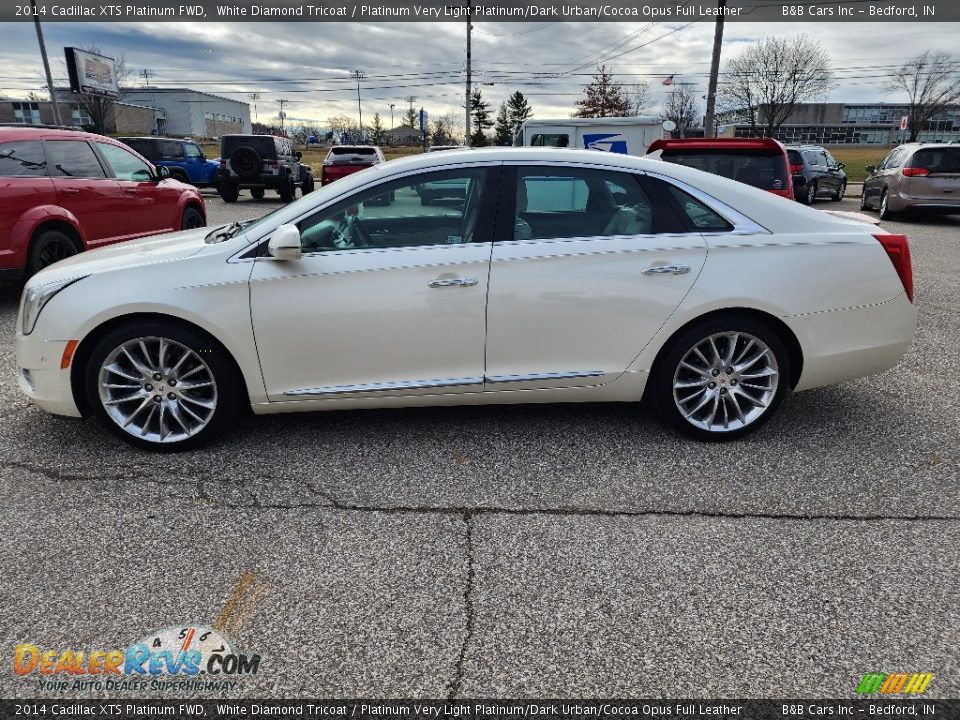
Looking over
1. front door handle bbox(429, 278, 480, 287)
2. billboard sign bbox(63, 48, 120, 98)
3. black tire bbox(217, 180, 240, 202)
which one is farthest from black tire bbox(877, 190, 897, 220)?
billboard sign bbox(63, 48, 120, 98)

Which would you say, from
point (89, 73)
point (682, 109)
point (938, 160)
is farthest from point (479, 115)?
point (938, 160)

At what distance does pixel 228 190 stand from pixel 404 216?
740 inches

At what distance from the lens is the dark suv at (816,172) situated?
17938 mm

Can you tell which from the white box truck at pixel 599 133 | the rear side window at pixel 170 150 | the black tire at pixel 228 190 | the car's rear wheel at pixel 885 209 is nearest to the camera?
the car's rear wheel at pixel 885 209

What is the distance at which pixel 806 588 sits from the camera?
2.55m

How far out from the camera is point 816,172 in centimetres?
1869

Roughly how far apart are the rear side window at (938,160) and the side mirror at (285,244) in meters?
15.2

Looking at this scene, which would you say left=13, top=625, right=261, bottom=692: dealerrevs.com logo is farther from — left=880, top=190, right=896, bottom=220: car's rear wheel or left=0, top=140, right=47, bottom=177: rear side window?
left=880, top=190, right=896, bottom=220: car's rear wheel

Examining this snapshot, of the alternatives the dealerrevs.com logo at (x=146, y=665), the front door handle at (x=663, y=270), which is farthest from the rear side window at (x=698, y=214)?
the dealerrevs.com logo at (x=146, y=665)

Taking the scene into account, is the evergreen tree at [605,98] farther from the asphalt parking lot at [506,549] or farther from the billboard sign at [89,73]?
the asphalt parking lot at [506,549]

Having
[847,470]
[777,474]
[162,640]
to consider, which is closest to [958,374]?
[847,470]

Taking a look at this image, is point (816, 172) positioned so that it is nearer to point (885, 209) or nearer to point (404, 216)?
point (885, 209)

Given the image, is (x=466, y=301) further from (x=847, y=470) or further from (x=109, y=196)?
(x=109, y=196)

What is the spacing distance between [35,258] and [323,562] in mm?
5859
